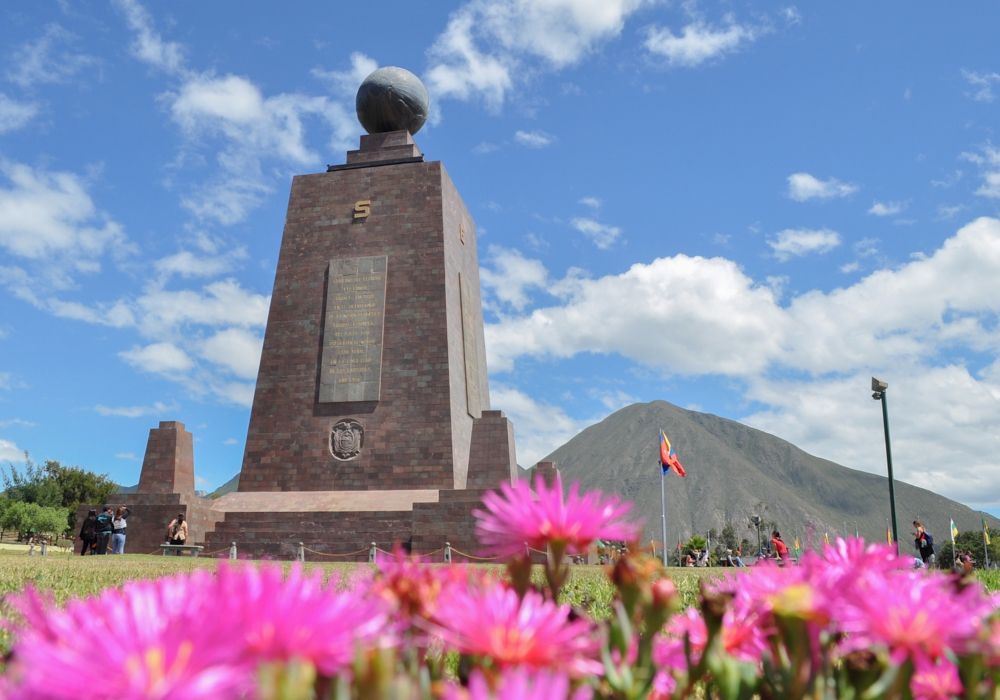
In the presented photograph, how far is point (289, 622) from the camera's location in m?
0.86

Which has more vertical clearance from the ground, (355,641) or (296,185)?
(296,185)

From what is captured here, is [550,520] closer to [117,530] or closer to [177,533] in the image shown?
[177,533]

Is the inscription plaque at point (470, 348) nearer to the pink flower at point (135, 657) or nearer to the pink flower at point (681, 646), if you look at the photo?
the pink flower at point (681, 646)

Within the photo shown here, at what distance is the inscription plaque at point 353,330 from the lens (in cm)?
1962

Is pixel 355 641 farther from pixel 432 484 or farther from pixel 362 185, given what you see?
pixel 362 185

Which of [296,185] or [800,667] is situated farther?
[296,185]

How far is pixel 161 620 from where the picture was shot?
88 centimetres

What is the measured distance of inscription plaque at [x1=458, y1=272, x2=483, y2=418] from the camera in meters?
20.8

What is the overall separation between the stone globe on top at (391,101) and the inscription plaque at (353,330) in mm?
4622

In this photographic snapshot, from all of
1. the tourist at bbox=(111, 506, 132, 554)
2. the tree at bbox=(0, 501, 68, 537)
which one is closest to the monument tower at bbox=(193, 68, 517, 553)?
the tourist at bbox=(111, 506, 132, 554)

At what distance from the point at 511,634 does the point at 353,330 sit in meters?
19.5

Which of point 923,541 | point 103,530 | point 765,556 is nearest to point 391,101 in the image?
point 103,530

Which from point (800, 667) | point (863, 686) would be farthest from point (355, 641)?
point (863, 686)

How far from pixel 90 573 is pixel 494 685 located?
867 centimetres
